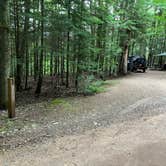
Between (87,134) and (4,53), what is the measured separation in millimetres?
3332

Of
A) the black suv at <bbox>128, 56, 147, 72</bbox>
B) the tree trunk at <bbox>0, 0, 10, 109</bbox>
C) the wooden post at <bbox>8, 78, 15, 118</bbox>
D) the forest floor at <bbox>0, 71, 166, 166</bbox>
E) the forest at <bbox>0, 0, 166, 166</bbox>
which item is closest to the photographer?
the forest floor at <bbox>0, 71, 166, 166</bbox>

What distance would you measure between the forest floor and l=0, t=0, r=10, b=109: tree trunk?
0.60 m

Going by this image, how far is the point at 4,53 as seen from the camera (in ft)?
22.2

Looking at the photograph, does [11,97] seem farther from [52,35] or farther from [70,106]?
[52,35]

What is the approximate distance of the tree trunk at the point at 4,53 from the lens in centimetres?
665

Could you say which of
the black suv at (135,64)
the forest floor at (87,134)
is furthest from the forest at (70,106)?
the black suv at (135,64)

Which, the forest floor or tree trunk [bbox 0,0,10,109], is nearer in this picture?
the forest floor

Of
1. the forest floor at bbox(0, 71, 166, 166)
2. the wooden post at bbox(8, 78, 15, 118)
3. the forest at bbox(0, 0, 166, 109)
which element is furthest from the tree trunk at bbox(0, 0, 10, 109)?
the wooden post at bbox(8, 78, 15, 118)

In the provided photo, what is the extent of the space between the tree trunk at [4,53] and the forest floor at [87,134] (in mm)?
604

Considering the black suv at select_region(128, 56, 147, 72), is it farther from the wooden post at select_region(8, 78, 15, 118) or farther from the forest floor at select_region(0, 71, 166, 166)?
the wooden post at select_region(8, 78, 15, 118)

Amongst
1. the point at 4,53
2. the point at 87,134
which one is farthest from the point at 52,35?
the point at 87,134

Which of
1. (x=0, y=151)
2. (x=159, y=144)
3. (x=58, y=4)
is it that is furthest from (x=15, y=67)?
(x=159, y=144)

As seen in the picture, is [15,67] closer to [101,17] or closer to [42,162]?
[101,17]

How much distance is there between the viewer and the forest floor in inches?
146
